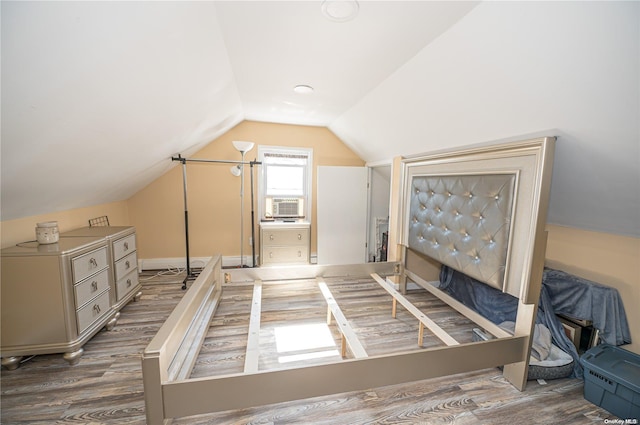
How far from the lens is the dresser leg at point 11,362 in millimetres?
1740

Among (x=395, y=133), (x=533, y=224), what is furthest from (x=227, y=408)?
(x=395, y=133)

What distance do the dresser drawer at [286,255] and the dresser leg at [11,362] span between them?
235 centimetres

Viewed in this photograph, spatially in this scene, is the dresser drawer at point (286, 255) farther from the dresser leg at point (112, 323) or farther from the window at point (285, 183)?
the dresser leg at point (112, 323)

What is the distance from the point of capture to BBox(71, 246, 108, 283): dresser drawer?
187 cm

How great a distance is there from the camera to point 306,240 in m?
3.80

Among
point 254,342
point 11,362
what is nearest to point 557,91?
point 254,342

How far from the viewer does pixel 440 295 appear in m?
2.08

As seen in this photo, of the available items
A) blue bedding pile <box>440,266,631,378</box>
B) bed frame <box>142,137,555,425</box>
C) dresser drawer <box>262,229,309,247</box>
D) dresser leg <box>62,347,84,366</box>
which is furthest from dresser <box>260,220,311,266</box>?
blue bedding pile <box>440,266,631,378</box>

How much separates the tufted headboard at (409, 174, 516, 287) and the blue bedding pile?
2.35ft

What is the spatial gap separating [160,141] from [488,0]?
8.53 feet

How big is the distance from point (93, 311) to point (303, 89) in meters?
2.61

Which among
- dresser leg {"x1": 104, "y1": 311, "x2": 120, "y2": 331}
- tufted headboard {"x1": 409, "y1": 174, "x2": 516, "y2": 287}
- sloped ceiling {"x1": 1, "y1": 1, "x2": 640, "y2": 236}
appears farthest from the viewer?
dresser leg {"x1": 104, "y1": 311, "x2": 120, "y2": 331}

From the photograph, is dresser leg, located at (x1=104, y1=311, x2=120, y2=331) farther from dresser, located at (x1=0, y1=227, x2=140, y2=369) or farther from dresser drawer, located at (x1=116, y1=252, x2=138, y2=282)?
dresser drawer, located at (x1=116, y1=252, x2=138, y2=282)

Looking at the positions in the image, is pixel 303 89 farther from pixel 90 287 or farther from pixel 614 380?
pixel 614 380
